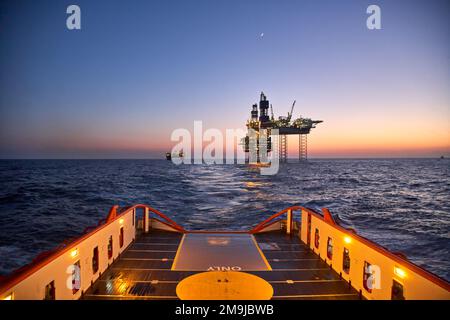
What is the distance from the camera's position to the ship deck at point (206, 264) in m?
7.56

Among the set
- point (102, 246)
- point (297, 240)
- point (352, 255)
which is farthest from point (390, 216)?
point (102, 246)

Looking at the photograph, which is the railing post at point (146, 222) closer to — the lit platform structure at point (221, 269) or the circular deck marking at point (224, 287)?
the lit platform structure at point (221, 269)

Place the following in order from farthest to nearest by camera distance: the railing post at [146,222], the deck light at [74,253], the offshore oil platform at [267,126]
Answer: the offshore oil platform at [267,126], the railing post at [146,222], the deck light at [74,253]

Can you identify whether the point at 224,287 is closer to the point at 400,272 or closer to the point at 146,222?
the point at 400,272

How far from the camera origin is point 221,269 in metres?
9.05

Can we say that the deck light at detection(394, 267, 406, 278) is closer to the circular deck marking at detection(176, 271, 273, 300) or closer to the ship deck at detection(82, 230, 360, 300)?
the ship deck at detection(82, 230, 360, 300)

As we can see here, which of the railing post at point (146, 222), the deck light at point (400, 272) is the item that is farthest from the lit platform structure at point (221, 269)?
the railing post at point (146, 222)

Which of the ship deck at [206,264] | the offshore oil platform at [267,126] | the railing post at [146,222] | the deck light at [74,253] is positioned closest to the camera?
the deck light at [74,253]

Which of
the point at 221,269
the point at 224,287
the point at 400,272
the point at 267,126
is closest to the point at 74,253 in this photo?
the point at 224,287

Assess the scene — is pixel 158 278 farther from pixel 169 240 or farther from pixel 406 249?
pixel 406 249

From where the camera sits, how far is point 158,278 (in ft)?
27.3

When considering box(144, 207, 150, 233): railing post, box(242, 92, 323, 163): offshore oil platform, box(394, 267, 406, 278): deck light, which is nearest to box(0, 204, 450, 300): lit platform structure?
box(394, 267, 406, 278): deck light

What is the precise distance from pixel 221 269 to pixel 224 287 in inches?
86.4

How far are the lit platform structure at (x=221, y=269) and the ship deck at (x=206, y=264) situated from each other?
3 cm
